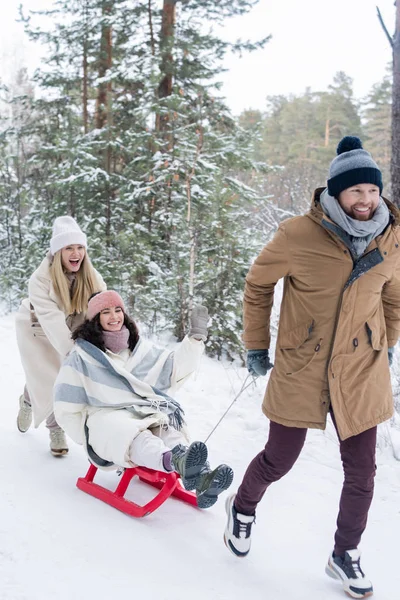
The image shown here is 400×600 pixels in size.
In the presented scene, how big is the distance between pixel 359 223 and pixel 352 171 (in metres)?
0.23

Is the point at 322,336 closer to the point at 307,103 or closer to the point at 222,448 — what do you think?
the point at 222,448

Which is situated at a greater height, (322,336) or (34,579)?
(322,336)

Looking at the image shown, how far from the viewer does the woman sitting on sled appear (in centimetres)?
305

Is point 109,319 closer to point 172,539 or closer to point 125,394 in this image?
point 125,394

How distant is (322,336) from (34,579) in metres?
1.60

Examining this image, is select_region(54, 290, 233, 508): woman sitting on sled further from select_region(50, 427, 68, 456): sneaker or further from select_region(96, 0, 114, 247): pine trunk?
select_region(96, 0, 114, 247): pine trunk

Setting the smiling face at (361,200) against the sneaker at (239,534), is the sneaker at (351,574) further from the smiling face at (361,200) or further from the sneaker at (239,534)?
the smiling face at (361,200)

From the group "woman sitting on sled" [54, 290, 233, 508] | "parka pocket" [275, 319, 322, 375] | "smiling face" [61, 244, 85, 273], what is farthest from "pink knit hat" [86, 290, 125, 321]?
"parka pocket" [275, 319, 322, 375]

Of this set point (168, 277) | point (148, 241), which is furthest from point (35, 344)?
point (148, 241)

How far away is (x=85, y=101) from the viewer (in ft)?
38.0

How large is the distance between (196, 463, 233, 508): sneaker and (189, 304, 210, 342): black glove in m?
0.89

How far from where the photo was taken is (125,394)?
3.40 m

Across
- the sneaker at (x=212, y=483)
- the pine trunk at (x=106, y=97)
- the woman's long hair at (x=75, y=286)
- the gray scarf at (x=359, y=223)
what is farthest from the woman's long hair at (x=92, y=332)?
the pine trunk at (x=106, y=97)

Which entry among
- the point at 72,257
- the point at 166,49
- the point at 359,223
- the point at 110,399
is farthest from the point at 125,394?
the point at 166,49
